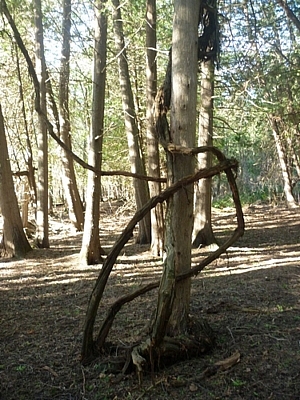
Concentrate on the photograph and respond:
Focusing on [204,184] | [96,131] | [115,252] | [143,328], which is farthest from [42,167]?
[115,252]

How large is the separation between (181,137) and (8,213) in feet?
25.1

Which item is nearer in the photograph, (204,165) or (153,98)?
(153,98)

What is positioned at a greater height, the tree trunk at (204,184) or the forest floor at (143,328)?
the tree trunk at (204,184)

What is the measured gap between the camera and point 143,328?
14.8ft

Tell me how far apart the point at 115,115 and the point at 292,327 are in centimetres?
1167

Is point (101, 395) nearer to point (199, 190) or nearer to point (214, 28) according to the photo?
point (214, 28)

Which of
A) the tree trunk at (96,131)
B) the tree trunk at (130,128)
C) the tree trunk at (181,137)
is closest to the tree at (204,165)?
the tree trunk at (130,128)

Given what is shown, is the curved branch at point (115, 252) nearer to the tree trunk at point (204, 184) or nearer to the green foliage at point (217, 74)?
the green foliage at point (217, 74)

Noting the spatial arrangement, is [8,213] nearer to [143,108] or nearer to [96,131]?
[96,131]

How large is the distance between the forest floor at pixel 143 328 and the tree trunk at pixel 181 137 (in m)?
0.54

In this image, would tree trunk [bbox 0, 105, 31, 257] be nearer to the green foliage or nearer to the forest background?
the forest background

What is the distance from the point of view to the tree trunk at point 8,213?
34.0 ft

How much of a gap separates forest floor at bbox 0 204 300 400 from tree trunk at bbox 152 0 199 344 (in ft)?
1.77

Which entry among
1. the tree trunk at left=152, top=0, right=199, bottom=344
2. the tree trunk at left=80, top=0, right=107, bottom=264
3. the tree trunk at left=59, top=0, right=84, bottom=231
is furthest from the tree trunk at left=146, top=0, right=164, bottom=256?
the tree trunk at left=152, top=0, right=199, bottom=344
